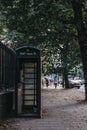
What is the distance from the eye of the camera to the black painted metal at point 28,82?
15.1 meters

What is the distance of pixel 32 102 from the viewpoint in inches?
642

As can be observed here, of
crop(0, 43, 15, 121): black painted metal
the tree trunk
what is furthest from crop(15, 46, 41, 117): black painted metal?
the tree trunk

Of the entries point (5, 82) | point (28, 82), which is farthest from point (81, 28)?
point (5, 82)

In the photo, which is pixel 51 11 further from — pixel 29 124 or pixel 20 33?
pixel 29 124

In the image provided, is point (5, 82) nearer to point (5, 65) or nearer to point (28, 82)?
point (5, 65)

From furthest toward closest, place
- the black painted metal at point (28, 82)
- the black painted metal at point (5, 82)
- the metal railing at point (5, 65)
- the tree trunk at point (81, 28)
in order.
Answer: the tree trunk at point (81, 28) < the black painted metal at point (28, 82) < the metal railing at point (5, 65) < the black painted metal at point (5, 82)

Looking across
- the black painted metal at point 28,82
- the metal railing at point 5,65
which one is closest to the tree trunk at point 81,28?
the metal railing at point 5,65

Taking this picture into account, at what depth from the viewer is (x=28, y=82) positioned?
16.0 meters

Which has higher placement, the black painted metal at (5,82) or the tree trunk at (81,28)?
the tree trunk at (81,28)

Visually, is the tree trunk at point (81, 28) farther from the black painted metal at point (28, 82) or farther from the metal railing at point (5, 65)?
the black painted metal at point (28, 82)

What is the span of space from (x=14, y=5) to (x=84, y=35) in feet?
14.2

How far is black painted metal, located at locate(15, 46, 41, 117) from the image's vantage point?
15.1 meters

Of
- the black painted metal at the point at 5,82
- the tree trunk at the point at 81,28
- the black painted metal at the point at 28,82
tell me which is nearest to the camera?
the black painted metal at the point at 5,82

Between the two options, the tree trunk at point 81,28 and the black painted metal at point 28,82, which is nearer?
the black painted metal at point 28,82
